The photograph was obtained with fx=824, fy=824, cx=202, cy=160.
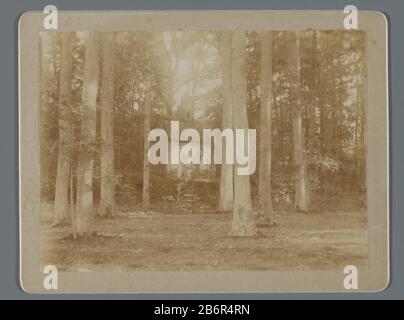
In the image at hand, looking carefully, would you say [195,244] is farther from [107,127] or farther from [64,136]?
[64,136]

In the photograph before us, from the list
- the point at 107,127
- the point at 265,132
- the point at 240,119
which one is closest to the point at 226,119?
the point at 240,119

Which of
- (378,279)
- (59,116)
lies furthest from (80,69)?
(378,279)

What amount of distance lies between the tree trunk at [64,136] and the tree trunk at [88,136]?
0.36ft

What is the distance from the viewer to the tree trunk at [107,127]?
7609 millimetres

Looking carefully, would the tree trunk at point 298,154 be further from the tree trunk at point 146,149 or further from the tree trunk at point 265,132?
the tree trunk at point 146,149

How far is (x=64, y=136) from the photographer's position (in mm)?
7602

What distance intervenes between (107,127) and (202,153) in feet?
2.99

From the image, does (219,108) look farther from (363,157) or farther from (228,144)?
(363,157)

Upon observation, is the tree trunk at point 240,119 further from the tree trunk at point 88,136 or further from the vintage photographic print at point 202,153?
the tree trunk at point 88,136

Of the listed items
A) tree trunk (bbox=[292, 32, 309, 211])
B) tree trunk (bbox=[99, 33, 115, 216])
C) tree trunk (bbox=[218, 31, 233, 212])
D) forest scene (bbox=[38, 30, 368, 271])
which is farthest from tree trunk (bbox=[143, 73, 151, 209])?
tree trunk (bbox=[292, 32, 309, 211])

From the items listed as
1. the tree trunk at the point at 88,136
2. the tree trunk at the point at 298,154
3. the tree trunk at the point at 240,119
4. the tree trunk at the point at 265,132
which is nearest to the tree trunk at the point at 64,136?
the tree trunk at the point at 88,136

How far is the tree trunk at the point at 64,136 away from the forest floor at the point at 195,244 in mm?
179

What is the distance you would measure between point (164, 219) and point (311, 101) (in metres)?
1.75

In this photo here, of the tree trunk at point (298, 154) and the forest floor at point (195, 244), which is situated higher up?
the tree trunk at point (298, 154)
